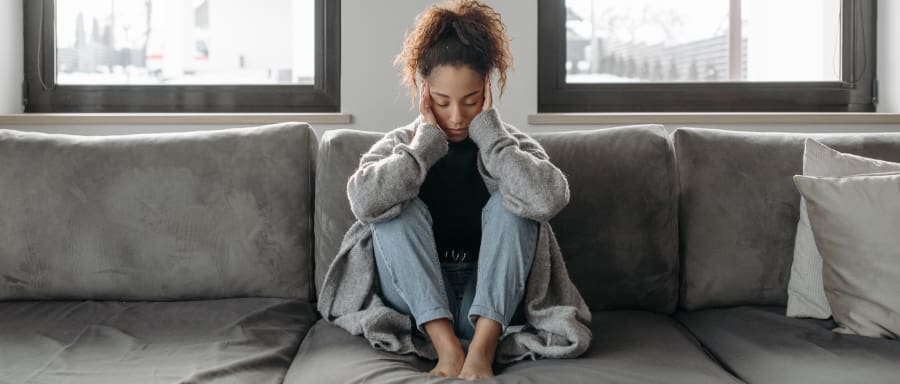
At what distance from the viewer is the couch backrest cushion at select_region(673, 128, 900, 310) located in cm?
172

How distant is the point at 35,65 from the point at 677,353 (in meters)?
2.21

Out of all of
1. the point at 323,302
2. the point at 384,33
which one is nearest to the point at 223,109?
the point at 384,33

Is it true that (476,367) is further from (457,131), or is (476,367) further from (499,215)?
(457,131)

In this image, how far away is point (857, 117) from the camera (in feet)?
7.71

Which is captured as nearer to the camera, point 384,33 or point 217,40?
point 384,33

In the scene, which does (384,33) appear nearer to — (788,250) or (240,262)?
(240,262)

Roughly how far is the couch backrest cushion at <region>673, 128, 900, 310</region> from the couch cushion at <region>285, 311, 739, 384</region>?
0.21 m

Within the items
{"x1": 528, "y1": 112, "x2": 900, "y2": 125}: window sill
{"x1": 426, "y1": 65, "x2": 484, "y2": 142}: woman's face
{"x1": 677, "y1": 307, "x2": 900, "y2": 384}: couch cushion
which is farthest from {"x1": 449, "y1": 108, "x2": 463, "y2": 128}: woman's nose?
{"x1": 528, "y1": 112, "x2": 900, "y2": 125}: window sill

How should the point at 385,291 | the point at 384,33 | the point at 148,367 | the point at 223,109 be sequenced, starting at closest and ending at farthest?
1. the point at 148,367
2. the point at 385,291
3. the point at 384,33
4. the point at 223,109

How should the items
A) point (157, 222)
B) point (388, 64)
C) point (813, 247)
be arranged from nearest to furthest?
point (813, 247)
point (157, 222)
point (388, 64)

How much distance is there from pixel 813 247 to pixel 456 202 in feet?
2.52

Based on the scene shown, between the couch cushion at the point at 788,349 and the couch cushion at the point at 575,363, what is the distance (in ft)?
0.18

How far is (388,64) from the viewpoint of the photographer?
232 centimetres

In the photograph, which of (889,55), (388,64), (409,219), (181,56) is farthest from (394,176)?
(889,55)
